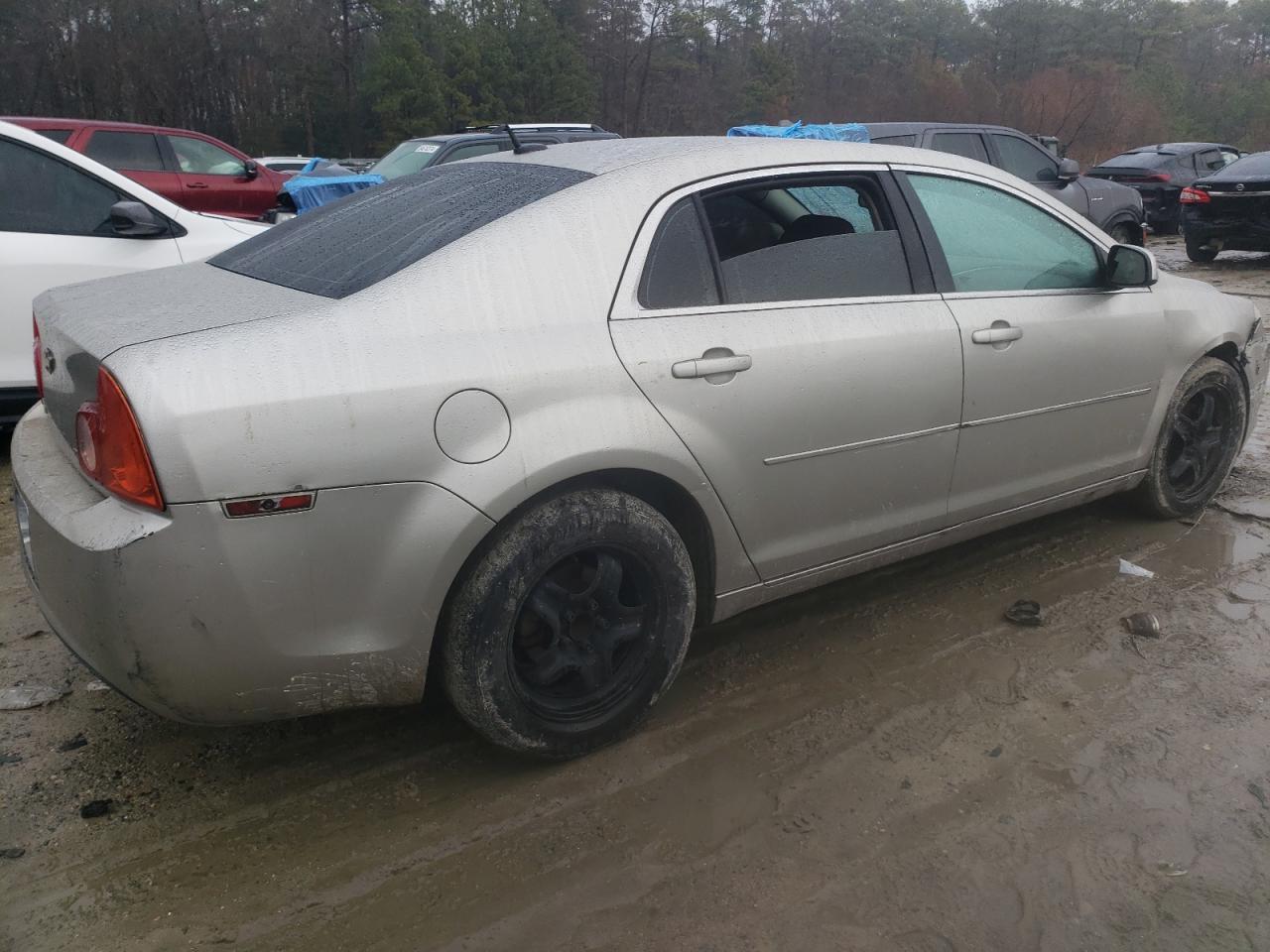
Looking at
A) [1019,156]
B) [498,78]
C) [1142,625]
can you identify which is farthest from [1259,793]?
[498,78]

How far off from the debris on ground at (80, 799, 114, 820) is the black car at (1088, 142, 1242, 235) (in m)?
17.5

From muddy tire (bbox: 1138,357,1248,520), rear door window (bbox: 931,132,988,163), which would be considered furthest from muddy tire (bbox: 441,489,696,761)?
rear door window (bbox: 931,132,988,163)

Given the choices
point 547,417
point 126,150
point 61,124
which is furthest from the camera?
point 126,150

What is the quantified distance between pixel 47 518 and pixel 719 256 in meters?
1.78

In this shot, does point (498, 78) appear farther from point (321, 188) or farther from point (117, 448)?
point (117, 448)

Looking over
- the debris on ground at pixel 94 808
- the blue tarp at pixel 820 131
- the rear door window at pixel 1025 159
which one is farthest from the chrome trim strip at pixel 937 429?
the rear door window at pixel 1025 159

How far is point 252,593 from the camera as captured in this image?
2.11m

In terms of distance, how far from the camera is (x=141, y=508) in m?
2.09

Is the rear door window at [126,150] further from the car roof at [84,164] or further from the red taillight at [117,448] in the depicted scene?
the red taillight at [117,448]

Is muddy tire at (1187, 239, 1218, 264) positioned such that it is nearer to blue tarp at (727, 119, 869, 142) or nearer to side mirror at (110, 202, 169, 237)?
blue tarp at (727, 119, 869, 142)

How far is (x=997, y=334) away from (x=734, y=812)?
178 cm

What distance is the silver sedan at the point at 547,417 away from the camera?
2113mm

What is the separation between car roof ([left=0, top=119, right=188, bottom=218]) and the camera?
4.99 m

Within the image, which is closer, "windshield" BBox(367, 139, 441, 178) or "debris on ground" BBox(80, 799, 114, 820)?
"debris on ground" BBox(80, 799, 114, 820)
